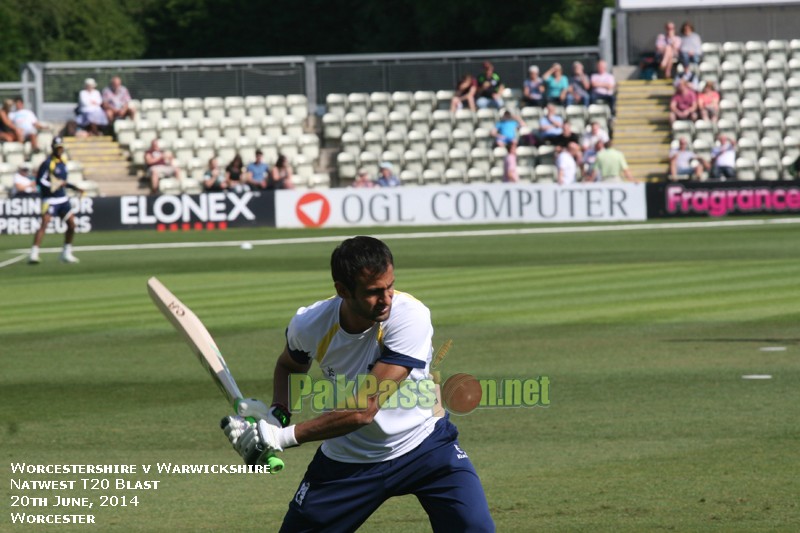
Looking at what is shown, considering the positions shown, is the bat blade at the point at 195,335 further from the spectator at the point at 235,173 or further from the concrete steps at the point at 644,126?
the concrete steps at the point at 644,126

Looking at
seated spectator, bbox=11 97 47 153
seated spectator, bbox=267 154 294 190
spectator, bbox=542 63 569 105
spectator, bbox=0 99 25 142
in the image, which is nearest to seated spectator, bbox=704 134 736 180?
spectator, bbox=542 63 569 105

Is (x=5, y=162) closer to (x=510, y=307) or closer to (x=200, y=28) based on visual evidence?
(x=510, y=307)

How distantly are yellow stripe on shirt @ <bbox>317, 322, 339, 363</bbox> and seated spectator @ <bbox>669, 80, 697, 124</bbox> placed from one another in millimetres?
30188

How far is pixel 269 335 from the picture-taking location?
13094mm

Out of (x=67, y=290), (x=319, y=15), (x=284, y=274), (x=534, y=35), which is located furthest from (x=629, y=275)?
(x=319, y=15)

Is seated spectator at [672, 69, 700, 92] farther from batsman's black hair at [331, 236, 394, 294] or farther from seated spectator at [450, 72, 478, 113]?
batsman's black hair at [331, 236, 394, 294]

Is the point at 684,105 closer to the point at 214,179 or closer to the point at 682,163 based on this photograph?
the point at 682,163

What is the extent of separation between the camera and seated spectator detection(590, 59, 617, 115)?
3353cm

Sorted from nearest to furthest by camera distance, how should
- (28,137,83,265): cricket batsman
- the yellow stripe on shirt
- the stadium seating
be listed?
the yellow stripe on shirt
(28,137,83,265): cricket batsman
the stadium seating

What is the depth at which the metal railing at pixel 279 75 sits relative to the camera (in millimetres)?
34156

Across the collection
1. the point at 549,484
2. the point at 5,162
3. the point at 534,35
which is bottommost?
the point at 549,484

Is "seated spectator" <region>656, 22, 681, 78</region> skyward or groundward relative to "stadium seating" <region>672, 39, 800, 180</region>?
skyward

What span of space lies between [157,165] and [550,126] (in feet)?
39.5

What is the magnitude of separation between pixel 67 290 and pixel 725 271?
11225mm
